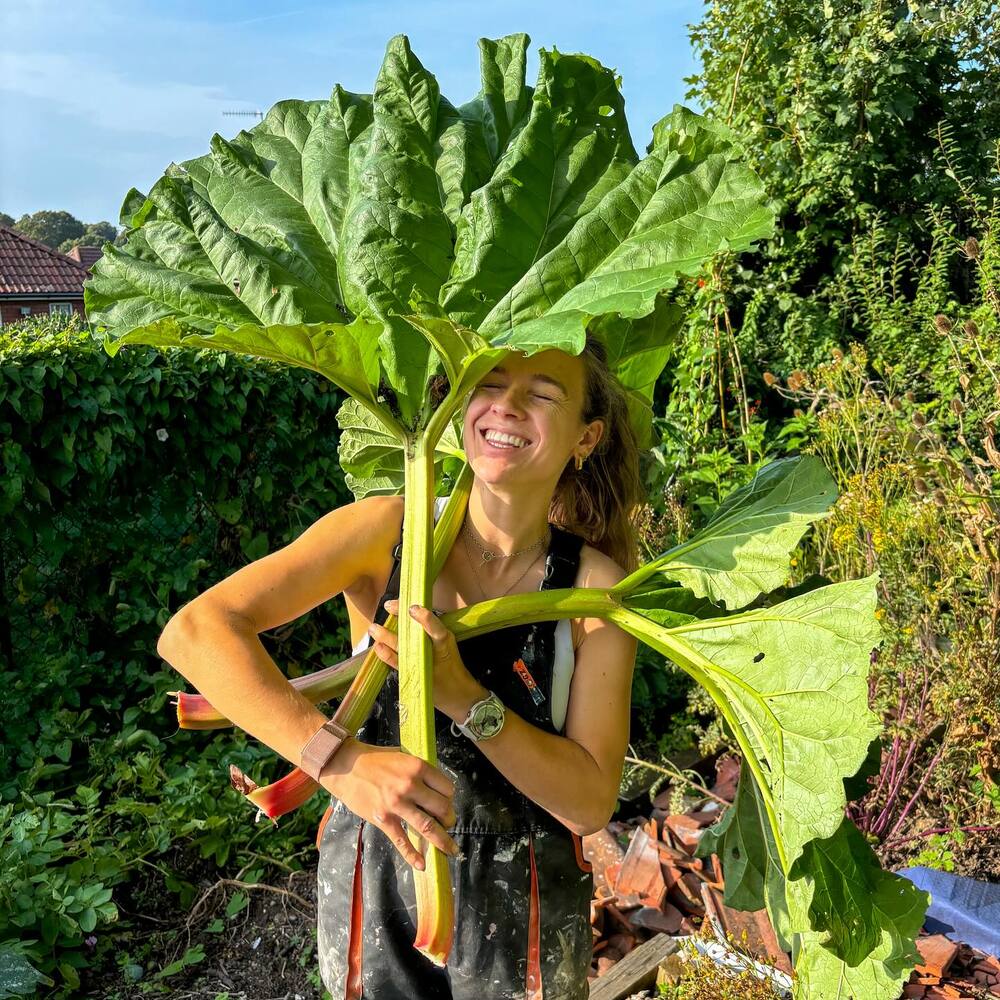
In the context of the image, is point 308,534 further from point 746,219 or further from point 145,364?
point 145,364

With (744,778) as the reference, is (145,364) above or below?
above

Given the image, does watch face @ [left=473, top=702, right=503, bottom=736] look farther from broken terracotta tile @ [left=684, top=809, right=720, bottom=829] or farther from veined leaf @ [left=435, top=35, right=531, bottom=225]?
broken terracotta tile @ [left=684, top=809, right=720, bottom=829]

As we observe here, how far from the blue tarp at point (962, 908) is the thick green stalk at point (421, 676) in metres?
2.17

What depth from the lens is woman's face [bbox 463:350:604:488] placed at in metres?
1.34

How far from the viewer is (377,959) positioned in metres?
1.57

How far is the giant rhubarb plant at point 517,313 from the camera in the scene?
114 cm

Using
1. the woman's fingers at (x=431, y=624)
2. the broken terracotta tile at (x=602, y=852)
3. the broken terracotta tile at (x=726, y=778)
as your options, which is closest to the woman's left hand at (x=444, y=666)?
the woman's fingers at (x=431, y=624)

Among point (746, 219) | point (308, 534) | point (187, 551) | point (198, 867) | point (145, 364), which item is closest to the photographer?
point (746, 219)

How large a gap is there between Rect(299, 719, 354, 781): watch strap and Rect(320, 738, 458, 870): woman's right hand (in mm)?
26

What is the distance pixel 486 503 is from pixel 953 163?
662 centimetres

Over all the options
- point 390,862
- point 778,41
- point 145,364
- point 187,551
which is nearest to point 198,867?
point 187,551

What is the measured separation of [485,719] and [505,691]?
Answer: 9.3 inches

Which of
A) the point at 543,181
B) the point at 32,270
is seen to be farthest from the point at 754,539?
the point at 32,270

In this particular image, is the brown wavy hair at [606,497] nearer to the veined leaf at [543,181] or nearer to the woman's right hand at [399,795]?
the veined leaf at [543,181]
